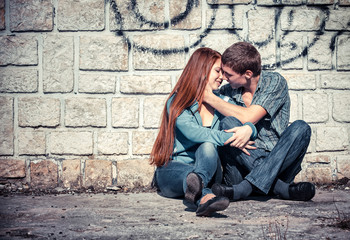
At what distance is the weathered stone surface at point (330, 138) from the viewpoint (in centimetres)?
402

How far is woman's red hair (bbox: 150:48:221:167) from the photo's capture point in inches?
134

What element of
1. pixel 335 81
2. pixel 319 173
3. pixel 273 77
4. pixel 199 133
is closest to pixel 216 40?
pixel 273 77

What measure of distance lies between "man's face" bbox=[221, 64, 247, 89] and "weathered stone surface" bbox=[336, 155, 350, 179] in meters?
1.40

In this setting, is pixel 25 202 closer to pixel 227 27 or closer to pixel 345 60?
pixel 227 27

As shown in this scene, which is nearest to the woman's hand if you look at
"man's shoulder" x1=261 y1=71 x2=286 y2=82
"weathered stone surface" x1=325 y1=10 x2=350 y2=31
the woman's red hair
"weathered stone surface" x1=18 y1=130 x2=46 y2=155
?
the woman's red hair

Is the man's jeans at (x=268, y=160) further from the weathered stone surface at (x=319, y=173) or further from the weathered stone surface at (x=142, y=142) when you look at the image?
the weathered stone surface at (x=142, y=142)

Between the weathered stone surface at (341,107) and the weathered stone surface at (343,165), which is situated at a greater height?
the weathered stone surface at (341,107)

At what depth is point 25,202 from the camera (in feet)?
11.2

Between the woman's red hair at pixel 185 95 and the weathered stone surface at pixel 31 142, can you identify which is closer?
the woman's red hair at pixel 185 95

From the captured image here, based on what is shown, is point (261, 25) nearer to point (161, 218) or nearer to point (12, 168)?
point (161, 218)

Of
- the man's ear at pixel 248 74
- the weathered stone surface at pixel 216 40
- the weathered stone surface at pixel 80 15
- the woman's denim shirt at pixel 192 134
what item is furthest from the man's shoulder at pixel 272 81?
the weathered stone surface at pixel 80 15

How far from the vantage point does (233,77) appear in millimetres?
3465

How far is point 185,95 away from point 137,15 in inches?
43.4

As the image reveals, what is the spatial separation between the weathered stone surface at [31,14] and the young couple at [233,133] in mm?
1563
